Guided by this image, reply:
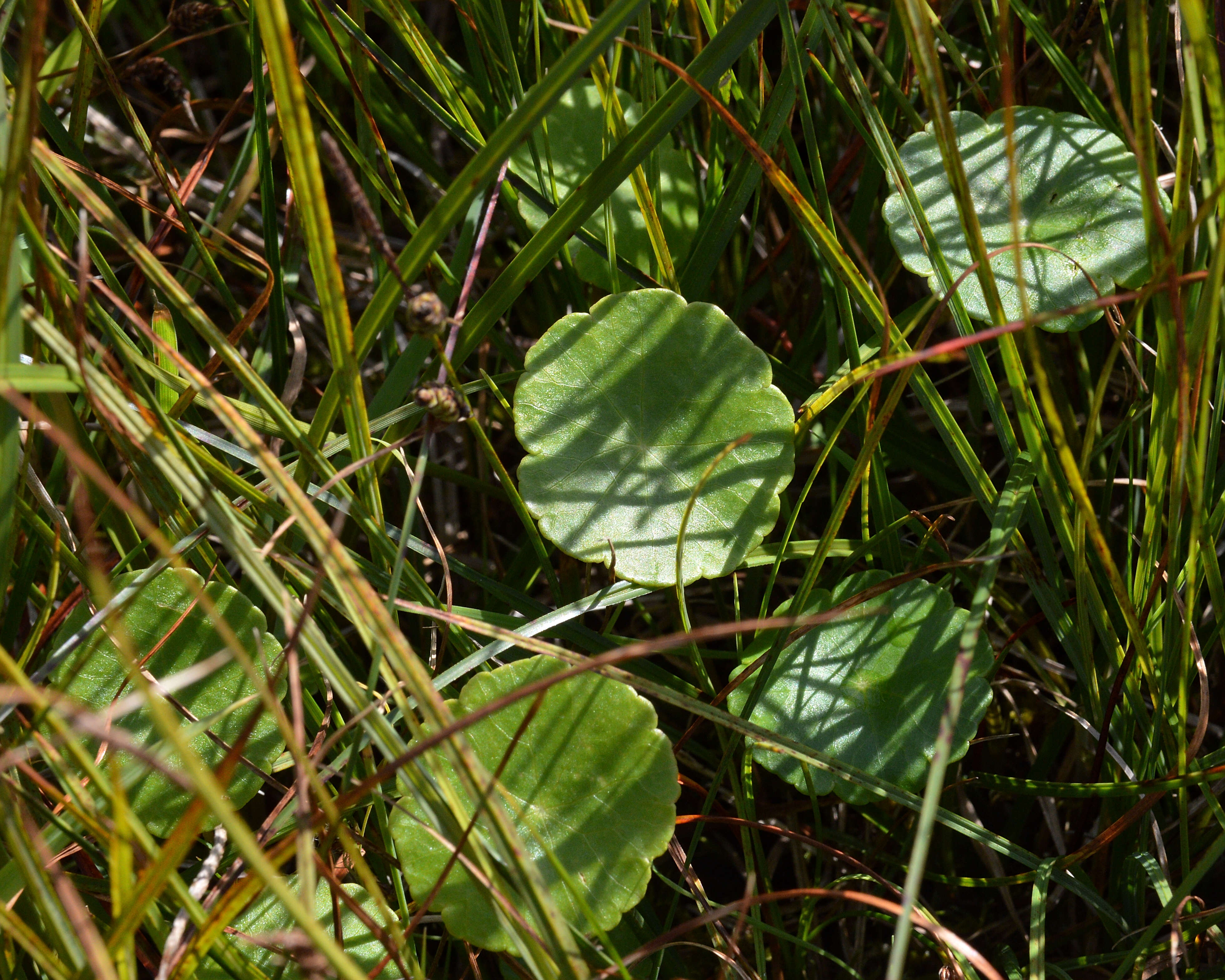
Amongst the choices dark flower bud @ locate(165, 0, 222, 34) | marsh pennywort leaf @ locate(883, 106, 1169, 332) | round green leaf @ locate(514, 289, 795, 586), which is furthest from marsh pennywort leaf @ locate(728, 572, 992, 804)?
dark flower bud @ locate(165, 0, 222, 34)

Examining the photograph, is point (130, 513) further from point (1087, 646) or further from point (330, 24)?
point (1087, 646)

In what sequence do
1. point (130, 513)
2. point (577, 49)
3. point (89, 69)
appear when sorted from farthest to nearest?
point (89, 69)
point (577, 49)
point (130, 513)

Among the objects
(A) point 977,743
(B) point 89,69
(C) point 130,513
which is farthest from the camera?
(A) point 977,743

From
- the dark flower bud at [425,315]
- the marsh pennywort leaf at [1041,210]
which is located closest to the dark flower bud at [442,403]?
the dark flower bud at [425,315]

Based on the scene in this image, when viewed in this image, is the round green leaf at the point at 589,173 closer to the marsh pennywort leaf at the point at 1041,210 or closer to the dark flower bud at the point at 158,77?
the marsh pennywort leaf at the point at 1041,210

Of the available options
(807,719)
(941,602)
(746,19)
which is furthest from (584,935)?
(746,19)

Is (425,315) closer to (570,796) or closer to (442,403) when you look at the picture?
(442,403)
